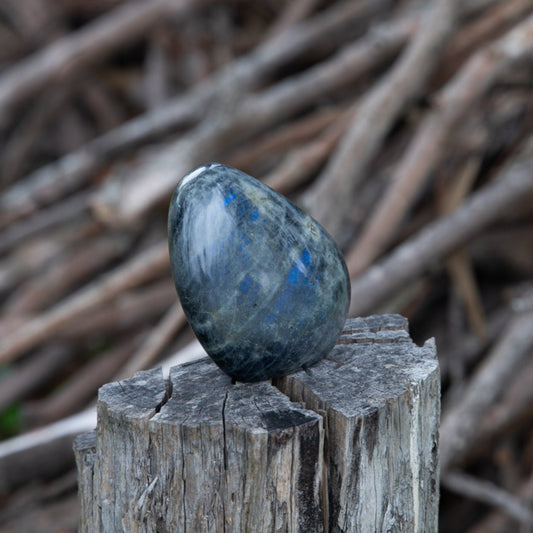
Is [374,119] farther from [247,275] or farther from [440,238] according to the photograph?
[247,275]

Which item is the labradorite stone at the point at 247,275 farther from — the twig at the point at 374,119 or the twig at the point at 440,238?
the twig at the point at 374,119

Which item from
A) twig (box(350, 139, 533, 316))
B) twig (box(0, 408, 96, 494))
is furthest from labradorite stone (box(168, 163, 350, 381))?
twig (box(0, 408, 96, 494))

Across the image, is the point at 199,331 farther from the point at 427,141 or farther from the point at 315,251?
the point at 427,141

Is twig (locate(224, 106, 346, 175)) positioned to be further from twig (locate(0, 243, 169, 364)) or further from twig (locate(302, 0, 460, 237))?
twig (locate(0, 243, 169, 364))

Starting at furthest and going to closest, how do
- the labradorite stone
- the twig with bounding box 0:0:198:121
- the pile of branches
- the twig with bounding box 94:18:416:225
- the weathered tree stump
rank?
Result: the twig with bounding box 0:0:198:121 → the twig with bounding box 94:18:416:225 → the pile of branches → the labradorite stone → the weathered tree stump

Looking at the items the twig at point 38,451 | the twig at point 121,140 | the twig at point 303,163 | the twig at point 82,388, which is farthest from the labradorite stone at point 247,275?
the twig at point 121,140

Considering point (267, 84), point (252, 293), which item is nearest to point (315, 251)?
point (252, 293)

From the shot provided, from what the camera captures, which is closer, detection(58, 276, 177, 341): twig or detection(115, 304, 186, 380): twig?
detection(115, 304, 186, 380): twig

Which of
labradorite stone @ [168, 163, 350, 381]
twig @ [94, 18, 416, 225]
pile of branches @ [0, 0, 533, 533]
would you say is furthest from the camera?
twig @ [94, 18, 416, 225]
